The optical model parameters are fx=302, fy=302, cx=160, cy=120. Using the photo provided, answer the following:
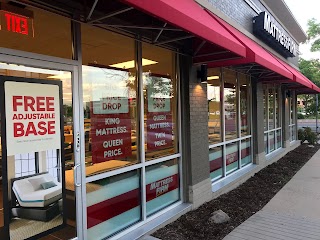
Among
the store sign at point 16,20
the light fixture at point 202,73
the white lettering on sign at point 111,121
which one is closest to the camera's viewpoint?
the store sign at point 16,20

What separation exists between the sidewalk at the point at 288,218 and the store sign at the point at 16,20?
12.3 ft

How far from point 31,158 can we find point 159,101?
2500mm

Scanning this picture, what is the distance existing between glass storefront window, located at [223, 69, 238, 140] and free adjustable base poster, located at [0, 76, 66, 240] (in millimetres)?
5000

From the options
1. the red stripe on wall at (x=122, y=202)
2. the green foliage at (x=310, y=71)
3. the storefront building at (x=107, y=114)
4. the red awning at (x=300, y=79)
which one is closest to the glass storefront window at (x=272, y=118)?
the red awning at (x=300, y=79)

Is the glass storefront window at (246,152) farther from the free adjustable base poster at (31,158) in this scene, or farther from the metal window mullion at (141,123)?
the free adjustable base poster at (31,158)

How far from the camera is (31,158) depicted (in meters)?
3.09

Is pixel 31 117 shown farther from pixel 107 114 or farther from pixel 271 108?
pixel 271 108

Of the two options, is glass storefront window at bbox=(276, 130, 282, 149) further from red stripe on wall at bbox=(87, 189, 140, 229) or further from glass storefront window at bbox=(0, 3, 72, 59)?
glass storefront window at bbox=(0, 3, 72, 59)

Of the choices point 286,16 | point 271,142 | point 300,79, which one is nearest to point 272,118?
point 271,142

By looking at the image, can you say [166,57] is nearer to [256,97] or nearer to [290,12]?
[256,97]

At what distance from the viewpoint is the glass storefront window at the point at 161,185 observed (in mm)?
4839

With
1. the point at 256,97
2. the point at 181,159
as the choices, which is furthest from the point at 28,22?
the point at 256,97

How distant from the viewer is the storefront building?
9.89ft

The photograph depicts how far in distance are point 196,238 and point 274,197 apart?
9.15 ft
